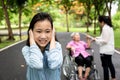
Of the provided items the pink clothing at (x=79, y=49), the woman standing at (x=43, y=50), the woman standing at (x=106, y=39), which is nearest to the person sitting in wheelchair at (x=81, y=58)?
the pink clothing at (x=79, y=49)

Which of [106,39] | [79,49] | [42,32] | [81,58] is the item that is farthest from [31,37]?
[79,49]

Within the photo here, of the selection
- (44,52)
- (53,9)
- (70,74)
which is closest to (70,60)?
(70,74)

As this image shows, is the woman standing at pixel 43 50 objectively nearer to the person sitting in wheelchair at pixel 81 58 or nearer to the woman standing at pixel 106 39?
the person sitting in wheelchair at pixel 81 58

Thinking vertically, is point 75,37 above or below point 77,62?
above

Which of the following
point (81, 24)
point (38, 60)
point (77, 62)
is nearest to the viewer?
point (38, 60)

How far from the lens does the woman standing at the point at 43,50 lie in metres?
3.18

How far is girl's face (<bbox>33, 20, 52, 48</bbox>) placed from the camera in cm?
318

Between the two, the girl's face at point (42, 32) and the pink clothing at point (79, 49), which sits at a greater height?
the girl's face at point (42, 32)

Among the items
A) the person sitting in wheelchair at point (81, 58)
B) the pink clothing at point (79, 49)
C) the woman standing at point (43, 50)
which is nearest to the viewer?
the woman standing at point (43, 50)

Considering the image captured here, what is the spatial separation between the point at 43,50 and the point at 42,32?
0.18 meters

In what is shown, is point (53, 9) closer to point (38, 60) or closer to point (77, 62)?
point (77, 62)

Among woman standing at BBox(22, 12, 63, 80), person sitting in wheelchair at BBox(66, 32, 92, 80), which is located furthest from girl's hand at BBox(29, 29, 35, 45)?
person sitting in wheelchair at BBox(66, 32, 92, 80)

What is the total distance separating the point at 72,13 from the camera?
71.8m

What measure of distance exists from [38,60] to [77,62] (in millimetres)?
5759
